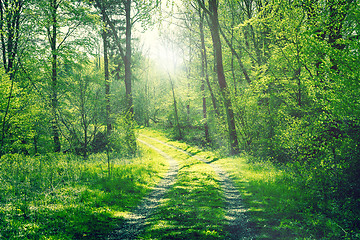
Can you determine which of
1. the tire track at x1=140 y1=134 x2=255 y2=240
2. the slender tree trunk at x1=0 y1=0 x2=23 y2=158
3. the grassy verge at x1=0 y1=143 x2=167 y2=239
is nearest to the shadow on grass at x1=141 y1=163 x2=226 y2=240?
the tire track at x1=140 y1=134 x2=255 y2=240

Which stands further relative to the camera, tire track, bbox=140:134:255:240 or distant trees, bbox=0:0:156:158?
distant trees, bbox=0:0:156:158

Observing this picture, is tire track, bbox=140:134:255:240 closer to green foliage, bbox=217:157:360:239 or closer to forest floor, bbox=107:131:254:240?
forest floor, bbox=107:131:254:240

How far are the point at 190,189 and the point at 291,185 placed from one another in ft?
12.1

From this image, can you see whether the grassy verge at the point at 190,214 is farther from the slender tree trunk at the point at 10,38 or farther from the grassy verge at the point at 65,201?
the slender tree trunk at the point at 10,38

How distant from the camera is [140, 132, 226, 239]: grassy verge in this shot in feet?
16.4

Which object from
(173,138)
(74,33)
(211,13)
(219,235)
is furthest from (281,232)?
(173,138)

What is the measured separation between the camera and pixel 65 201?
620cm

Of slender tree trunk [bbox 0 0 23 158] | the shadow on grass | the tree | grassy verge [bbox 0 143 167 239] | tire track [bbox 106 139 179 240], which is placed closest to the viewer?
grassy verge [bbox 0 143 167 239]

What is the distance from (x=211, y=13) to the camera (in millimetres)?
14742

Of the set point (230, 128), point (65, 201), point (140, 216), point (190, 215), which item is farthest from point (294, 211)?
point (230, 128)

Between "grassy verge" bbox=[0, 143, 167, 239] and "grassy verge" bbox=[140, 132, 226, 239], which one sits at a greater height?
"grassy verge" bbox=[0, 143, 167, 239]

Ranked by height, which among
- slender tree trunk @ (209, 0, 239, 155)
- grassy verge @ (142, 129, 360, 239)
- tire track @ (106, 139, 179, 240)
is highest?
slender tree trunk @ (209, 0, 239, 155)

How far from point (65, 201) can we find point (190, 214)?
12.1 feet

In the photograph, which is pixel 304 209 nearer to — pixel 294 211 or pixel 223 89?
pixel 294 211
